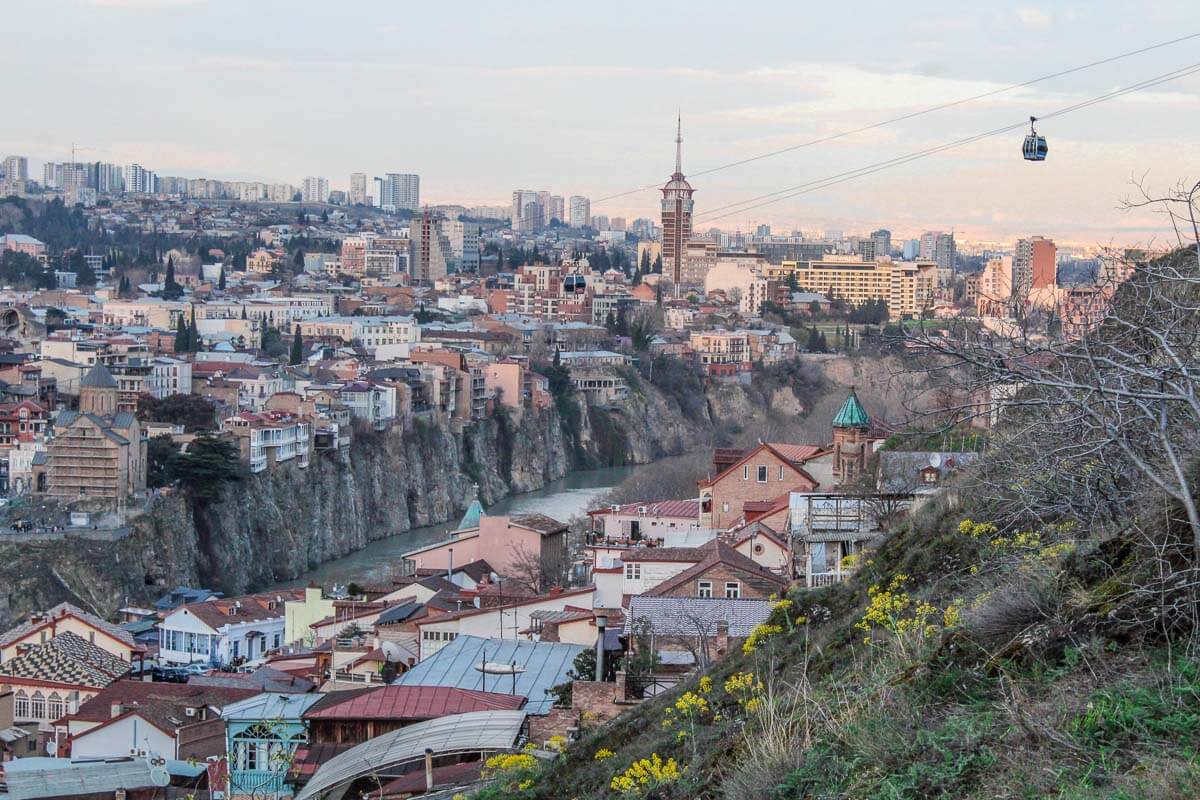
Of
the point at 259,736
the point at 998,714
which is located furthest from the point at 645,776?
the point at 259,736

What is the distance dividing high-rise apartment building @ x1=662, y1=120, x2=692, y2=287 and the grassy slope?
251 feet

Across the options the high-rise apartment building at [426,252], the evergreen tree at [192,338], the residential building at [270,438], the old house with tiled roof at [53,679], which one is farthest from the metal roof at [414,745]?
the high-rise apartment building at [426,252]

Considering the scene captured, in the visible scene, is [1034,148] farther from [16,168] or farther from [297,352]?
[16,168]

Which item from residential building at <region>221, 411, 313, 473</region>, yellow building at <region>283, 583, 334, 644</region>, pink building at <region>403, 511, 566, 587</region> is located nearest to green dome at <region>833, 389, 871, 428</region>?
pink building at <region>403, 511, 566, 587</region>

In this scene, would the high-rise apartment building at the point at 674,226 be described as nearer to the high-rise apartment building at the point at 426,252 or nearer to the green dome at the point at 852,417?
the high-rise apartment building at the point at 426,252

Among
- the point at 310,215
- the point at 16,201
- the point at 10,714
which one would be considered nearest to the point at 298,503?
the point at 10,714

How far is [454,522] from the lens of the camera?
34750mm

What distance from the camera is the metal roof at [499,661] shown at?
9.17 m

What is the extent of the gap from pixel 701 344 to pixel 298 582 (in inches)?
1067

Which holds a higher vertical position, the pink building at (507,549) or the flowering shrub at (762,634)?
the flowering shrub at (762,634)

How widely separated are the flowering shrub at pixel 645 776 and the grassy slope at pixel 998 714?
32mm

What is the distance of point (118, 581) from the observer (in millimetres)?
24516

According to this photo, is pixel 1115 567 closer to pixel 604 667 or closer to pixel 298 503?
pixel 604 667

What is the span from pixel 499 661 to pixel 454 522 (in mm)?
25042
